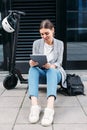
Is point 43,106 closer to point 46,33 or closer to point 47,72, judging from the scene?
point 47,72

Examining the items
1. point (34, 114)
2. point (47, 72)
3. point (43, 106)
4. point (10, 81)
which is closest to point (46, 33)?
point (47, 72)

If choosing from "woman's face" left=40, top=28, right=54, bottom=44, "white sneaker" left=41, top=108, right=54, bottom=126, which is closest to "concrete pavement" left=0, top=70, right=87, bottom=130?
"white sneaker" left=41, top=108, right=54, bottom=126

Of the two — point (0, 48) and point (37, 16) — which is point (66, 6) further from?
point (0, 48)

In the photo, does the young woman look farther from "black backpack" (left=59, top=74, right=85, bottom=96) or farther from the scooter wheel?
the scooter wheel

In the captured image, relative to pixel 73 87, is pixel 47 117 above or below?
below

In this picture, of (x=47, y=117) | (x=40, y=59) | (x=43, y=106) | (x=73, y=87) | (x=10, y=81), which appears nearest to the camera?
(x=47, y=117)

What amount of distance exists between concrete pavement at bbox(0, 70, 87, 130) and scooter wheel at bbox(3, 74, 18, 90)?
9 cm

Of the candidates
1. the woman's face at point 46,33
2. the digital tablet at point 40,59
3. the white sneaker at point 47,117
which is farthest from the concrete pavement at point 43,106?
the woman's face at point 46,33

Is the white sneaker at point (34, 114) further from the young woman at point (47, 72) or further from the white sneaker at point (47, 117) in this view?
the white sneaker at point (47, 117)

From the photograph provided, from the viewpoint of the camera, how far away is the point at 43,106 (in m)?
5.27

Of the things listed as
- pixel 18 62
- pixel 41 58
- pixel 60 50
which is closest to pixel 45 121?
pixel 41 58

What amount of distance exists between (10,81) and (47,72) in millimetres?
1389

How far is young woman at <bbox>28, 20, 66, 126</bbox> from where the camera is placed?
4.61 metres

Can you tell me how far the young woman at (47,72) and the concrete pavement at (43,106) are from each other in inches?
5.6
